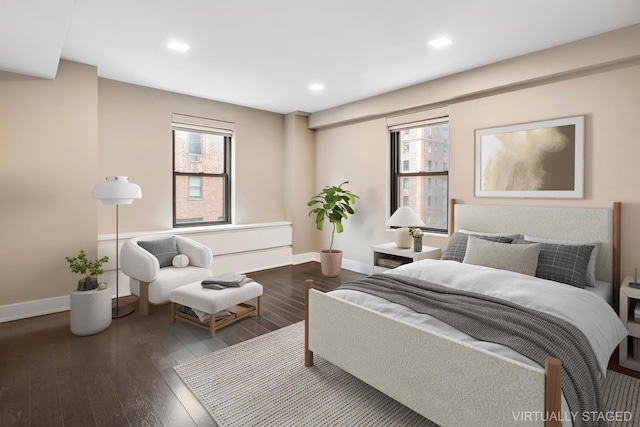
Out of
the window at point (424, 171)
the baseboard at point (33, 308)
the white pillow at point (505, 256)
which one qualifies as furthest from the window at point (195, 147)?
the white pillow at point (505, 256)

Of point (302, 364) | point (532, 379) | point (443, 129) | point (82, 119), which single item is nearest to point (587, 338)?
point (532, 379)

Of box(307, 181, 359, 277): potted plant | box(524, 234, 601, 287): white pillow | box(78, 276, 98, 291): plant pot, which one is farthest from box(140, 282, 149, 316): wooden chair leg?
box(524, 234, 601, 287): white pillow

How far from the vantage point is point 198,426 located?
187 centimetres

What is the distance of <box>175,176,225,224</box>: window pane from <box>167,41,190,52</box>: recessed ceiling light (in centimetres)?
211

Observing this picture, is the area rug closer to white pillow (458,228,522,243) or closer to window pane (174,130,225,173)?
white pillow (458,228,522,243)

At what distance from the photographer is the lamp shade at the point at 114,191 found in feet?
10.8

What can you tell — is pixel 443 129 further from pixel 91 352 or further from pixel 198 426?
pixel 91 352

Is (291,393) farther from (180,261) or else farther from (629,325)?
(629,325)

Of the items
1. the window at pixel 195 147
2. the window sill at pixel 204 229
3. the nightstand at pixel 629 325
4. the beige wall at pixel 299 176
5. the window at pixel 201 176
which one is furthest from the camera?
the beige wall at pixel 299 176

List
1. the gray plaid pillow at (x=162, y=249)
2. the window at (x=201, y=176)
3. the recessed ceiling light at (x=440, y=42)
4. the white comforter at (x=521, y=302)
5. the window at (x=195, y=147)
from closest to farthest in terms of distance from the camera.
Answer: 1. the white comforter at (x=521, y=302)
2. the recessed ceiling light at (x=440, y=42)
3. the gray plaid pillow at (x=162, y=249)
4. the window at (x=201, y=176)
5. the window at (x=195, y=147)

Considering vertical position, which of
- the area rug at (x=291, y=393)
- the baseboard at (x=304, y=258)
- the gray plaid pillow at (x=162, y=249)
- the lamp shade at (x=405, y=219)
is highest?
the lamp shade at (x=405, y=219)

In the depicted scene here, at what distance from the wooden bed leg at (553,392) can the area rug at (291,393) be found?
30.2 inches

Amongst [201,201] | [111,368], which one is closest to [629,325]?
[111,368]

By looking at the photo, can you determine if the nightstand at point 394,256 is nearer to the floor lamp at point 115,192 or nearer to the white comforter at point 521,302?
the white comforter at point 521,302
